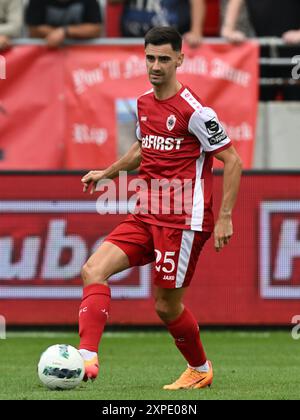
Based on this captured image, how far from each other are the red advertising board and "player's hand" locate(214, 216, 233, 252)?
14.5ft

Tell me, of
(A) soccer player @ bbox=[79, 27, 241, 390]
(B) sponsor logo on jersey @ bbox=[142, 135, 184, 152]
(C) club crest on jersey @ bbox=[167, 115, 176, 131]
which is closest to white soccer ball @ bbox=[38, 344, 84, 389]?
(A) soccer player @ bbox=[79, 27, 241, 390]

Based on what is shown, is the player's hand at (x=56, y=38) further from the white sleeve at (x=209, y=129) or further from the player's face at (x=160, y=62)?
the white sleeve at (x=209, y=129)

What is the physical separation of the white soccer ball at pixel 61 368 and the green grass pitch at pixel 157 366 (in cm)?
8

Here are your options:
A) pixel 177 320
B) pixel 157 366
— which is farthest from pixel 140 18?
pixel 177 320

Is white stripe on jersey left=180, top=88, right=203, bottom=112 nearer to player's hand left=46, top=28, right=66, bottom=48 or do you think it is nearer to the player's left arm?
the player's left arm

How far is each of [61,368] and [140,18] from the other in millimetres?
6715

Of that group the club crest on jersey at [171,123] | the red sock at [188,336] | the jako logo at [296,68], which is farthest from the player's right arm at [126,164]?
the jako logo at [296,68]

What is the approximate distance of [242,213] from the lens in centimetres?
1289

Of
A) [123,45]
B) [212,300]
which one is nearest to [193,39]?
[123,45]

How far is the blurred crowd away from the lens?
43.9 ft

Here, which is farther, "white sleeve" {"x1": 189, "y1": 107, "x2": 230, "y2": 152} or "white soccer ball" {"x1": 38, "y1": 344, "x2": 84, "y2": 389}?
"white sleeve" {"x1": 189, "y1": 107, "x2": 230, "y2": 152}

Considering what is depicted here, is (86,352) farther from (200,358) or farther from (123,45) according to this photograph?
(123,45)

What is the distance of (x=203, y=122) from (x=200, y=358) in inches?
66.8
